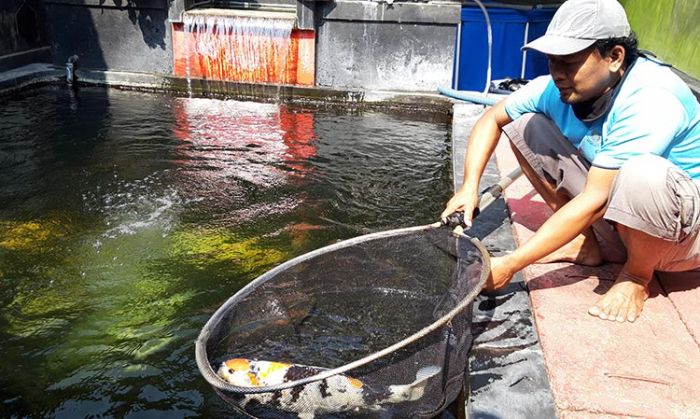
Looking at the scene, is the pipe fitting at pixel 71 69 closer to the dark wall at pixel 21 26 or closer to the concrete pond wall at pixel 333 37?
the concrete pond wall at pixel 333 37

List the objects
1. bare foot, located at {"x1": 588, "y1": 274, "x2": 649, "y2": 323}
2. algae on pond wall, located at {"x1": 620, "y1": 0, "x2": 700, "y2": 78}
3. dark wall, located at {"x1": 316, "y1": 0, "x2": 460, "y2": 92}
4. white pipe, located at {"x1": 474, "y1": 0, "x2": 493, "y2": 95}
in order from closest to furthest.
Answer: bare foot, located at {"x1": 588, "y1": 274, "x2": 649, "y2": 323} → algae on pond wall, located at {"x1": 620, "y1": 0, "x2": 700, "y2": 78} → white pipe, located at {"x1": 474, "y1": 0, "x2": 493, "y2": 95} → dark wall, located at {"x1": 316, "y1": 0, "x2": 460, "y2": 92}

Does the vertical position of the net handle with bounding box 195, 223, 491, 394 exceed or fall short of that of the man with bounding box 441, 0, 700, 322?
it falls short

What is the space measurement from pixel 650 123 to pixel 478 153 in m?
1.03

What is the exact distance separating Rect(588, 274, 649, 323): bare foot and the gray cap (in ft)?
4.11

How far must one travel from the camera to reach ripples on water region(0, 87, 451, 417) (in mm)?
3434

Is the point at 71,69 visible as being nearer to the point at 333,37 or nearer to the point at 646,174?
the point at 333,37

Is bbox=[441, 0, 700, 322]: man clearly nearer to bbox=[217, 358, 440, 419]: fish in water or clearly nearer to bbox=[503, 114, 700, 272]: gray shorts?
bbox=[503, 114, 700, 272]: gray shorts

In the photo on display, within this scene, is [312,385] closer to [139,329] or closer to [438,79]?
[139,329]

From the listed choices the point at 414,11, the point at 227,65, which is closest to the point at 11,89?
the point at 227,65

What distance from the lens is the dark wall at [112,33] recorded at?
1055 cm

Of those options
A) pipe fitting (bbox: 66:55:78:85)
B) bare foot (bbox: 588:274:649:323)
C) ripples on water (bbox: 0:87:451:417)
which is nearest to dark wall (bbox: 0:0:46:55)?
pipe fitting (bbox: 66:55:78:85)

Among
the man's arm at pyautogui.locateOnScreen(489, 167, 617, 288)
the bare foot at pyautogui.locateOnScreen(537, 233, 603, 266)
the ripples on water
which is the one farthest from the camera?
the bare foot at pyautogui.locateOnScreen(537, 233, 603, 266)

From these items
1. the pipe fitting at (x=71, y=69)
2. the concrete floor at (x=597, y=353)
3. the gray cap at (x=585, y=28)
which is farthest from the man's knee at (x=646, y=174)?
the pipe fitting at (x=71, y=69)

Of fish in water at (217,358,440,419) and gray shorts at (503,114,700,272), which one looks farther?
gray shorts at (503,114,700,272)
